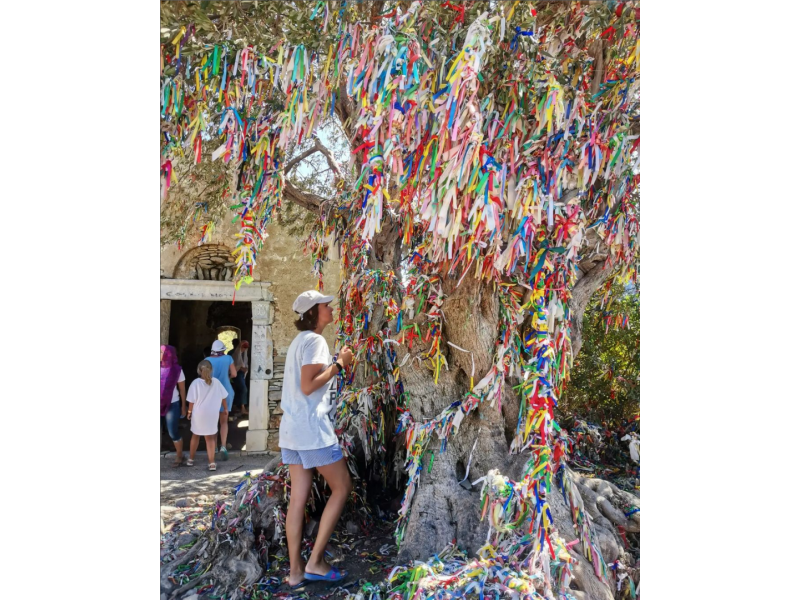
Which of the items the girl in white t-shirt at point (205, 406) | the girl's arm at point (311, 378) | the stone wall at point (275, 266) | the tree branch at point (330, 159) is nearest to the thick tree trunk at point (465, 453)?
the girl's arm at point (311, 378)

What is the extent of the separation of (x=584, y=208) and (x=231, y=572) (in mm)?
2811

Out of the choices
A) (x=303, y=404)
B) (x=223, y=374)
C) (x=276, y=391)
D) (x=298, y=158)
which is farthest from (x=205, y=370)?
(x=298, y=158)

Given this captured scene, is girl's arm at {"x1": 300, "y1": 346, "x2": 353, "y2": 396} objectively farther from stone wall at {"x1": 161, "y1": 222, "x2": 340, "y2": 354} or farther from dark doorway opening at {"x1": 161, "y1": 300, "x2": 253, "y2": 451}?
dark doorway opening at {"x1": 161, "y1": 300, "x2": 253, "y2": 451}

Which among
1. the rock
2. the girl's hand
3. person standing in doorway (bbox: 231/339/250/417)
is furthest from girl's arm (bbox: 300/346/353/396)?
the rock

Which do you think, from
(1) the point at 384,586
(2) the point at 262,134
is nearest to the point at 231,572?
(1) the point at 384,586

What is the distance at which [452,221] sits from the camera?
90.2 inches

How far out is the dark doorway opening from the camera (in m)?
2.82

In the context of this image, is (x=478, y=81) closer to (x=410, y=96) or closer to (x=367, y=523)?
(x=410, y=96)

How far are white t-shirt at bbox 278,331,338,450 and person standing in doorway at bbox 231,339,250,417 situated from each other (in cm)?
52

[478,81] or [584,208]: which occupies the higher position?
[478,81]

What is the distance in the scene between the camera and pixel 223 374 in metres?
2.94

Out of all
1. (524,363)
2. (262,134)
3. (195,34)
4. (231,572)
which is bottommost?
(231,572)

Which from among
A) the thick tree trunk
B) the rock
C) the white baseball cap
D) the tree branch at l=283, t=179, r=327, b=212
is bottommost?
the rock

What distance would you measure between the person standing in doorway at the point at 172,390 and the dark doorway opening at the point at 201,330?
28 millimetres
